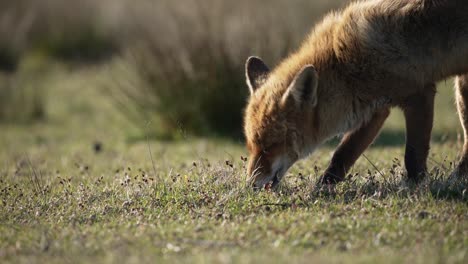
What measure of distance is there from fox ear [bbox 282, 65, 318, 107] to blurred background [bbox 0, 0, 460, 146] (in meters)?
2.65

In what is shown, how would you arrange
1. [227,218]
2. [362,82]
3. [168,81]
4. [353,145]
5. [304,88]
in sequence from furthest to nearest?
[168,81] < [353,145] < [362,82] < [304,88] < [227,218]

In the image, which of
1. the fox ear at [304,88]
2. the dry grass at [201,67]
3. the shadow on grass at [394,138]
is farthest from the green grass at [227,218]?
the dry grass at [201,67]

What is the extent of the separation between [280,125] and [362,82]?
101 cm

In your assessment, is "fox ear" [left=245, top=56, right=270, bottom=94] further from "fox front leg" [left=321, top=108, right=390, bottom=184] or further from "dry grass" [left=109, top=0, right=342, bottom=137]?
"dry grass" [left=109, top=0, right=342, bottom=137]

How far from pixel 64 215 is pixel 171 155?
16.5 ft

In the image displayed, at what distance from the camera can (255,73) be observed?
852 cm

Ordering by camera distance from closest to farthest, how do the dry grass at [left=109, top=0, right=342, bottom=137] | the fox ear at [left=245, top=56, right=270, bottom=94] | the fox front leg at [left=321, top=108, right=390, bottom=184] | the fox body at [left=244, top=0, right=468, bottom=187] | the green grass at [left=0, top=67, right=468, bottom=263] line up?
the green grass at [left=0, top=67, right=468, bottom=263], the fox body at [left=244, top=0, right=468, bottom=187], the fox front leg at [left=321, top=108, right=390, bottom=184], the fox ear at [left=245, top=56, right=270, bottom=94], the dry grass at [left=109, top=0, right=342, bottom=137]

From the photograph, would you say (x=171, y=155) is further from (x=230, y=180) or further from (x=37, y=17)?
(x=37, y=17)

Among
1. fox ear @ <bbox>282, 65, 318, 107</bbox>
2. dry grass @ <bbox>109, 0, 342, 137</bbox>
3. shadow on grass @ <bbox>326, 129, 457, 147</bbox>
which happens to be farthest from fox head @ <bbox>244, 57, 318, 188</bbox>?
dry grass @ <bbox>109, 0, 342, 137</bbox>

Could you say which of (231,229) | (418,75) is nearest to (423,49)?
(418,75)

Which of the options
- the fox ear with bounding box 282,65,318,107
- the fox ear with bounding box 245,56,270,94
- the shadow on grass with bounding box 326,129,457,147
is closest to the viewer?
the fox ear with bounding box 282,65,318,107

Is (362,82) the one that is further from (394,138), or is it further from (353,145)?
(394,138)

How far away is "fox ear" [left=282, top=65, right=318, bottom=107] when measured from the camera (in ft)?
23.9

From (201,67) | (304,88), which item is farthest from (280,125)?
(201,67)
